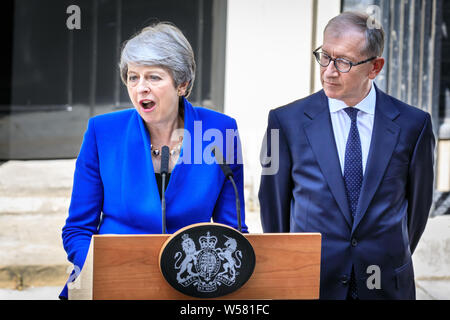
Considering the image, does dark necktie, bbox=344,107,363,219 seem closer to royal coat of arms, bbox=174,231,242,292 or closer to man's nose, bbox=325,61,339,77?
man's nose, bbox=325,61,339,77

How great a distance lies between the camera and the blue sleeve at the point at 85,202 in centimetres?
229

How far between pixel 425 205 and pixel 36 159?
370 cm

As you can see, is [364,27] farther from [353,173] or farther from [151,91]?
[151,91]

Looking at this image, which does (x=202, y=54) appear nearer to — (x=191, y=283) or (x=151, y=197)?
(x=151, y=197)

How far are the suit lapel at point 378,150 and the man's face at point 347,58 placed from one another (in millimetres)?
139

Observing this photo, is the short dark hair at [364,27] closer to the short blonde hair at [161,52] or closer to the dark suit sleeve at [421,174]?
the dark suit sleeve at [421,174]

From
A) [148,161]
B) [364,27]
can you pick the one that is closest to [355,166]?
[364,27]

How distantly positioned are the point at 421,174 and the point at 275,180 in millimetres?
535

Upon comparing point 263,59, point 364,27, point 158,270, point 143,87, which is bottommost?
point 158,270

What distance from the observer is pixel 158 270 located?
5.94 feet

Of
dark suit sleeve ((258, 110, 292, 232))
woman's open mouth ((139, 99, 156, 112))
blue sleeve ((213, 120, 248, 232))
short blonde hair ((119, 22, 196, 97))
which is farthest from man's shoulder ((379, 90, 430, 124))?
woman's open mouth ((139, 99, 156, 112))

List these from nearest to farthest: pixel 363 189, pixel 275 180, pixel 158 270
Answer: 1. pixel 158 270
2. pixel 363 189
3. pixel 275 180

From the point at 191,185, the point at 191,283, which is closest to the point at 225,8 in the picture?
the point at 191,185

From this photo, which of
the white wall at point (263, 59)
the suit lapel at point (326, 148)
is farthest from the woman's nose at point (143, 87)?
the white wall at point (263, 59)
